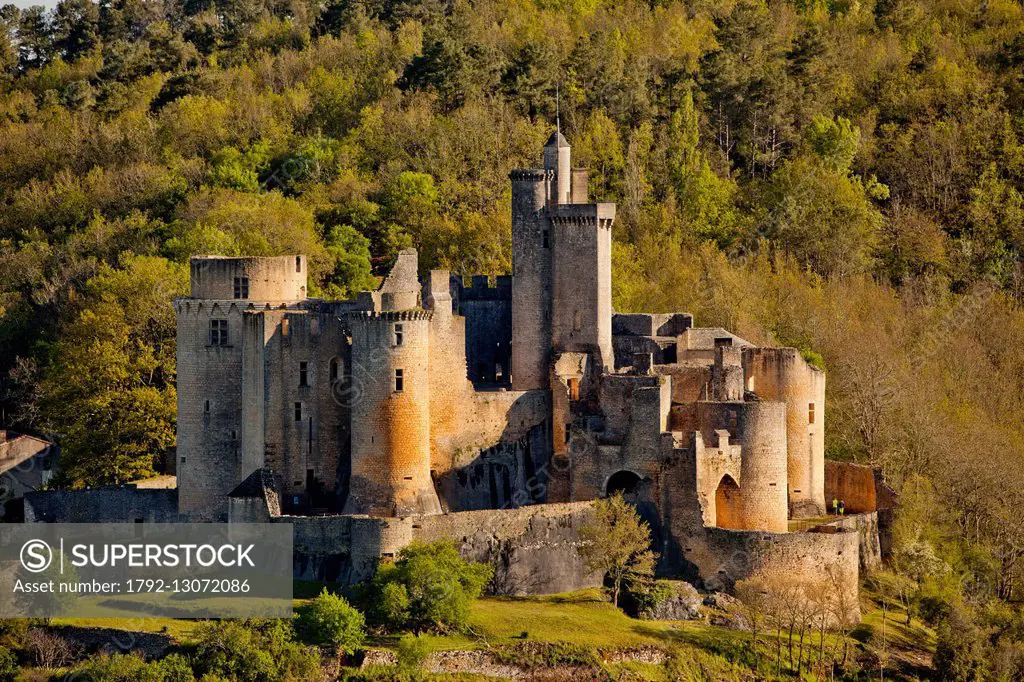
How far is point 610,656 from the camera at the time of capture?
5638 cm

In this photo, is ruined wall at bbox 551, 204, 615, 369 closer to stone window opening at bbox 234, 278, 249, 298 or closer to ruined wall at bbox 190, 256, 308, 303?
ruined wall at bbox 190, 256, 308, 303

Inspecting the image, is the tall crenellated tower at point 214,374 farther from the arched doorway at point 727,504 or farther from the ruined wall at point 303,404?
the arched doorway at point 727,504

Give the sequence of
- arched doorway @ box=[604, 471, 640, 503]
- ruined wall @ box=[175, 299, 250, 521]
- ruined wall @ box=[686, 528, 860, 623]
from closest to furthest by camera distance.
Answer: ruined wall @ box=[686, 528, 860, 623]
arched doorway @ box=[604, 471, 640, 503]
ruined wall @ box=[175, 299, 250, 521]

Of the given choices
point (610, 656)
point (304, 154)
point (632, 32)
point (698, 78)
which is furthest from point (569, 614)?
point (632, 32)

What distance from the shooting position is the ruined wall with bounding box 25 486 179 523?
64188 mm

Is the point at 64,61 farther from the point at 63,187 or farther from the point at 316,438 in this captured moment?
the point at 316,438

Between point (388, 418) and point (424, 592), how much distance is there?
6.63 meters

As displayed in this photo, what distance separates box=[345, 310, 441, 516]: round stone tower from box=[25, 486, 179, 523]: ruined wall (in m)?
7.56

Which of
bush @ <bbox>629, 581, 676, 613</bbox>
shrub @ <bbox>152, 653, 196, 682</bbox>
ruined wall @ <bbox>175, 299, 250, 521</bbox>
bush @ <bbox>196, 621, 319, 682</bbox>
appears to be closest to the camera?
shrub @ <bbox>152, 653, 196, 682</bbox>

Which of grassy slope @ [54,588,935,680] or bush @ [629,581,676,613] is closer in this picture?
grassy slope @ [54,588,935,680]

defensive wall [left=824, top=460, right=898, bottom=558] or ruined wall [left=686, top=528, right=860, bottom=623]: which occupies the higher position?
defensive wall [left=824, top=460, right=898, bottom=558]

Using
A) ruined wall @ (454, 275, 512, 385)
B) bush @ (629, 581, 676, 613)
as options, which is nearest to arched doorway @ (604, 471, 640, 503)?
bush @ (629, 581, 676, 613)

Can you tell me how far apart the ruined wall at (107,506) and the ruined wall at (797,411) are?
64.2 feet

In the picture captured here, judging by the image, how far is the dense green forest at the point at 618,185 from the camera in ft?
247
